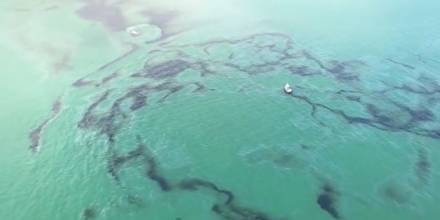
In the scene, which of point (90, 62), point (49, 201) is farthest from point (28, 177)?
point (90, 62)

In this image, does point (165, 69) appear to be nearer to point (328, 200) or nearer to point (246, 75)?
point (246, 75)

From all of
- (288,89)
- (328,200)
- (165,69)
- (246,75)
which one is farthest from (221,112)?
(328,200)

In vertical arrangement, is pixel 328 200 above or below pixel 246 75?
below

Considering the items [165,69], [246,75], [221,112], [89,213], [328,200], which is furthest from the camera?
[165,69]

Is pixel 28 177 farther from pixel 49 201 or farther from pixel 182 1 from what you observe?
pixel 182 1

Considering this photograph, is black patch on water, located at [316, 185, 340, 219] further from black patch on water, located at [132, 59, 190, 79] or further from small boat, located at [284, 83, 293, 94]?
black patch on water, located at [132, 59, 190, 79]

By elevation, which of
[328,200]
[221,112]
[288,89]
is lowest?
[328,200]

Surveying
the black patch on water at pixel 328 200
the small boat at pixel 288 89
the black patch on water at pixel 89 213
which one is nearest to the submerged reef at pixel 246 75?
the black patch on water at pixel 328 200

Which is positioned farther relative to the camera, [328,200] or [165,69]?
[165,69]

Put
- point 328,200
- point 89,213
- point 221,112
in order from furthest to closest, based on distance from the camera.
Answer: point 221,112 → point 328,200 → point 89,213
